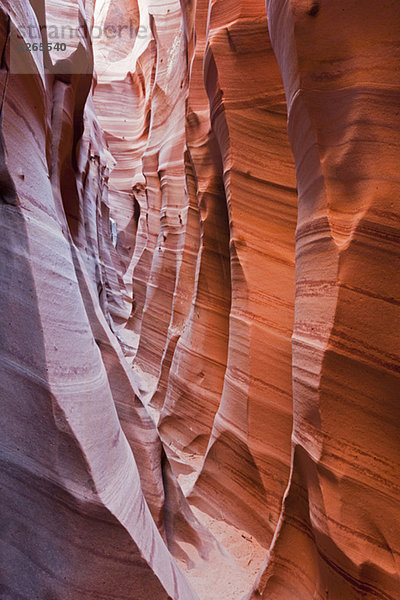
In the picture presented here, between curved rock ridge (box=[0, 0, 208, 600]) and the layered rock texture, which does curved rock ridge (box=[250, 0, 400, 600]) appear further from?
curved rock ridge (box=[0, 0, 208, 600])

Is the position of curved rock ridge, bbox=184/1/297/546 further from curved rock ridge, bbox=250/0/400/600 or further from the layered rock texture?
curved rock ridge, bbox=250/0/400/600

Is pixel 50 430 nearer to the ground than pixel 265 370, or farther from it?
farther from it

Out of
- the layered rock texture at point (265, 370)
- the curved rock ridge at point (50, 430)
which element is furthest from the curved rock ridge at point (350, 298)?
the curved rock ridge at point (50, 430)

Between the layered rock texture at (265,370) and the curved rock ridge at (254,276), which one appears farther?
the curved rock ridge at (254,276)

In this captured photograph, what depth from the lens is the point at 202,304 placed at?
5305 mm

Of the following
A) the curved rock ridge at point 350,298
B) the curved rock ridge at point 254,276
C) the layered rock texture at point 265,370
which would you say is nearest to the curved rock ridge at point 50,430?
the layered rock texture at point 265,370

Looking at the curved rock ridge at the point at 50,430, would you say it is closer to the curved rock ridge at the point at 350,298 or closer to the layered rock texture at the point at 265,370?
the layered rock texture at the point at 265,370

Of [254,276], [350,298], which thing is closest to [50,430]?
[350,298]

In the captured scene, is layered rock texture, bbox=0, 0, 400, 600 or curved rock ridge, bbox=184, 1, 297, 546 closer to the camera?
layered rock texture, bbox=0, 0, 400, 600

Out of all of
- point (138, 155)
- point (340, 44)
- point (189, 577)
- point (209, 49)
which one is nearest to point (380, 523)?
point (189, 577)

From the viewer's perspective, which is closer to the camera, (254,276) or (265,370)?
(265,370)

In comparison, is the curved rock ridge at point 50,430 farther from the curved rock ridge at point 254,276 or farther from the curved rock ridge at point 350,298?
the curved rock ridge at point 254,276

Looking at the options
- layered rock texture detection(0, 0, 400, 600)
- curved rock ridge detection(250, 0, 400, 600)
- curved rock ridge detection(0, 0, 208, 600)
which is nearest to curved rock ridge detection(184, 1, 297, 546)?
layered rock texture detection(0, 0, 400, 600)

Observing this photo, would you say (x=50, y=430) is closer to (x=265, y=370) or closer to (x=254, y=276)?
(x=265, y=370)
